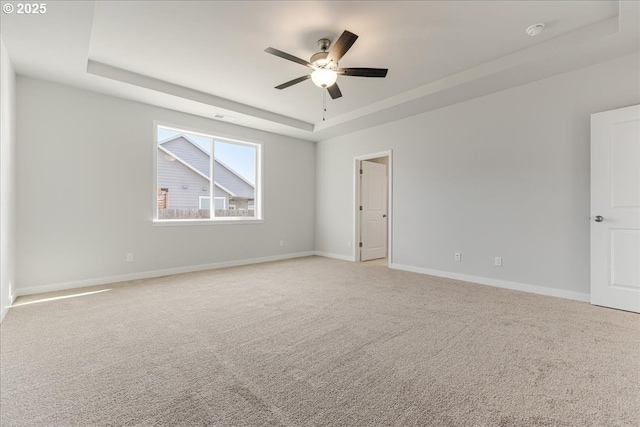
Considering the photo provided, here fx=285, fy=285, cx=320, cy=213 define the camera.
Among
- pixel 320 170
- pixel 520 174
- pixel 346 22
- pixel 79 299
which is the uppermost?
pixel 346 22

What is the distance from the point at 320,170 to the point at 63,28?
4795 mm

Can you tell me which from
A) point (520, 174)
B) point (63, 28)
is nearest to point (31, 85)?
point (63, 28)

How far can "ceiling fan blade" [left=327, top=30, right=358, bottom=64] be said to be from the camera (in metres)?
2.48

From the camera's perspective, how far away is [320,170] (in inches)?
265

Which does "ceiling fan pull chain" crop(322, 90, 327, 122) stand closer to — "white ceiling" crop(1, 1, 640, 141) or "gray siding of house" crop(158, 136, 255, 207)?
"white ceiling" crop(1, 1, 640, 141)

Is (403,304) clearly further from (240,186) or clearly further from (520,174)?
(240,186)

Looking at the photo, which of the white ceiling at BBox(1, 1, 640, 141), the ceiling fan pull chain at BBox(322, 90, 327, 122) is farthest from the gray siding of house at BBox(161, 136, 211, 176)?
the ceiling fan pull chain at BBox(322, 90, 327, 122)

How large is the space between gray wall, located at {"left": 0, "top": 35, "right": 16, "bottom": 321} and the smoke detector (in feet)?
16.5

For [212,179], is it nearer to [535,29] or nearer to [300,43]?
[300,43]

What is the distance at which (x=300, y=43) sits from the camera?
121 inches

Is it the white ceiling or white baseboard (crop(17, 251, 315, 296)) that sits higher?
the white ceiling

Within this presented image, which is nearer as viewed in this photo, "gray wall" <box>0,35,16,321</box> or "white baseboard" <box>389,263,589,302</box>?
"gray wall" <box>0,35,16,321</box>

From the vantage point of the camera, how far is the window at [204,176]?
4.76m

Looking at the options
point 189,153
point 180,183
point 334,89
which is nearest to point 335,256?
point 180,183
